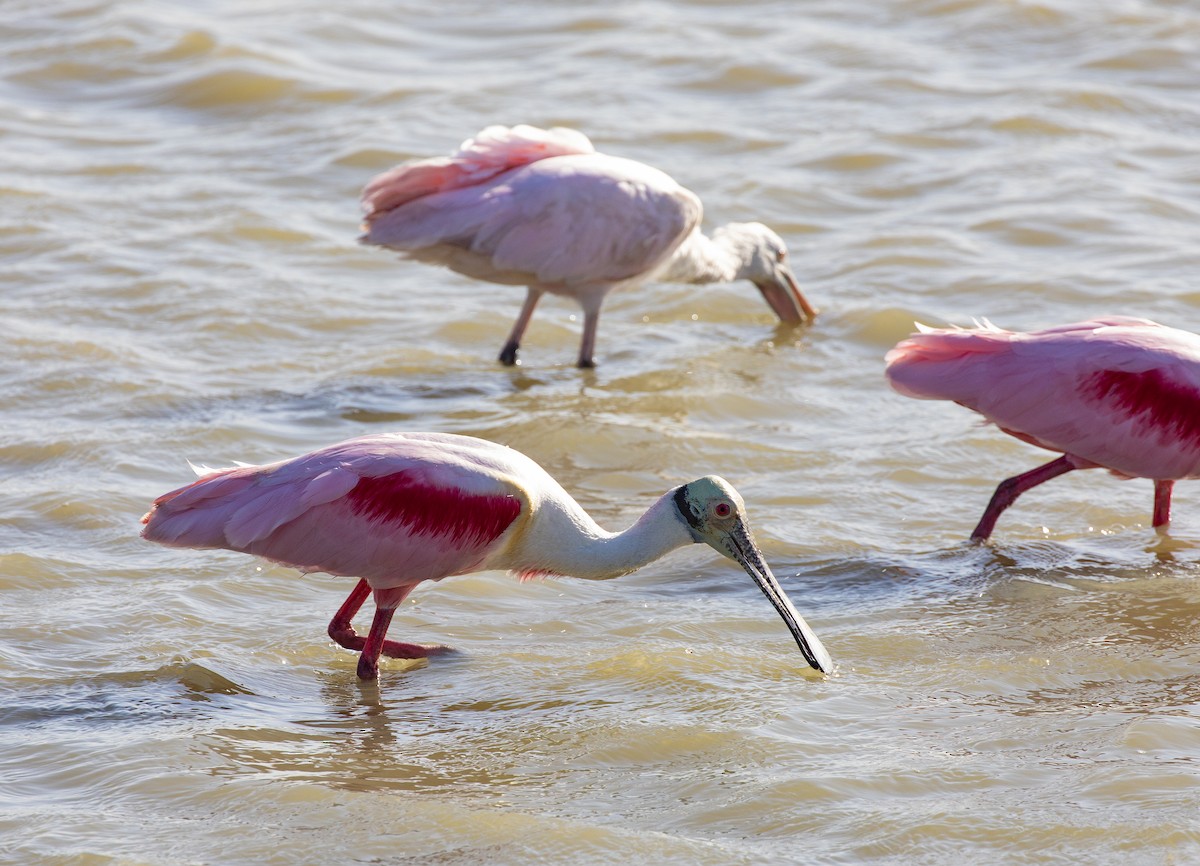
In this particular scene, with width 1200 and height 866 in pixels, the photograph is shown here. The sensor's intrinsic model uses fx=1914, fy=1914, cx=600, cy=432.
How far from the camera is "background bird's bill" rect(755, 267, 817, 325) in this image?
37.6 feet

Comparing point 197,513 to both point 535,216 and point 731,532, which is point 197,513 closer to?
point 731,532

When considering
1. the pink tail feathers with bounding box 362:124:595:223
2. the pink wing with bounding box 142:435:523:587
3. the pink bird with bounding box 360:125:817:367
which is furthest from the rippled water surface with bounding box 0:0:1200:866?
the pink tail feathers with bounding box 362:124:595:223

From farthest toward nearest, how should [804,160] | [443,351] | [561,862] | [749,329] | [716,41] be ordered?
[716,41] < [804,160] < [749,329] < [443,351] < [561,862]

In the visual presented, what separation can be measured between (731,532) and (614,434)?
2805mm

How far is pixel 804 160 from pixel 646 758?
8.40 m

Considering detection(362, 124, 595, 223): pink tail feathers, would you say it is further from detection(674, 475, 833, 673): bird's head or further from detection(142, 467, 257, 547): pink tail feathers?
detection(674, 475, 833, 673): bird's head

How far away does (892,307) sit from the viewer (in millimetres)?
11164

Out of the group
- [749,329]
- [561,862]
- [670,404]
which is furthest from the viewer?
[749,329]

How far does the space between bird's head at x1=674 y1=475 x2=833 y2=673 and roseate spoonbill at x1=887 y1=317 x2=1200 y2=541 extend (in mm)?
1522

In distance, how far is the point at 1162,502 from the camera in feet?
26.3

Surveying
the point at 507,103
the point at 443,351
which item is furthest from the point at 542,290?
the point at 507,103

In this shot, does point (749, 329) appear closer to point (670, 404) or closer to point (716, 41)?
point (670, 404)

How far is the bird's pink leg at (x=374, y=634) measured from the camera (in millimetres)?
6520

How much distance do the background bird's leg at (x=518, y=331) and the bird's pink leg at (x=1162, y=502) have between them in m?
3.76
